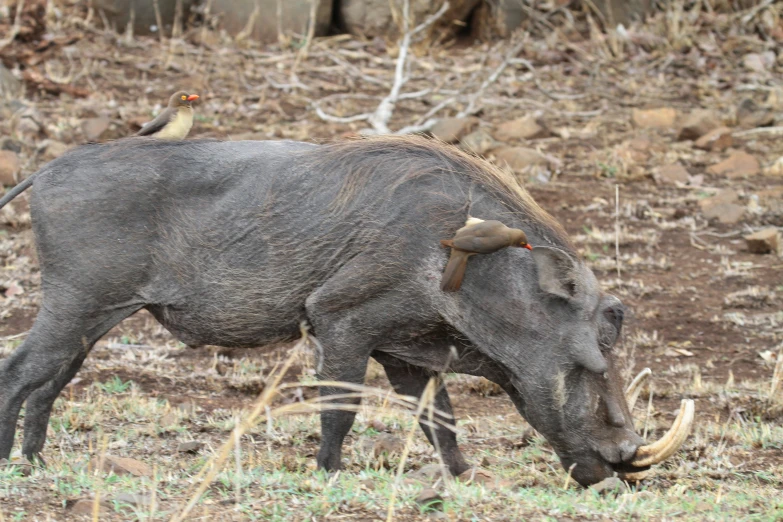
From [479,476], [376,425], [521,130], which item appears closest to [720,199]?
[521,130]

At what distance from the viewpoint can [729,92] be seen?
1116 cm

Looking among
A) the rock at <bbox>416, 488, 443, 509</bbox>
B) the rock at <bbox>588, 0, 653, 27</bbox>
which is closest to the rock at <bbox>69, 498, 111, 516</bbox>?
the rock at <bbox>416, 488, 443, 509</bbox>

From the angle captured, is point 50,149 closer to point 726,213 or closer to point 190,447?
point 190,447

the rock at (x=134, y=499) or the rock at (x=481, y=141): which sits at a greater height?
the rock at (x=134, y=499)

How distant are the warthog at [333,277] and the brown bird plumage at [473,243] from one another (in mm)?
72

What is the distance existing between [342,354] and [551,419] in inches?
30.2

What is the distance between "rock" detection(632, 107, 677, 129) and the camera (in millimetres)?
10234

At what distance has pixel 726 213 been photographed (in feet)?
27.3

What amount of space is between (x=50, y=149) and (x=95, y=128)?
451 mm

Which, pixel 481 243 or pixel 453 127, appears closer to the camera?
pixel 481 243

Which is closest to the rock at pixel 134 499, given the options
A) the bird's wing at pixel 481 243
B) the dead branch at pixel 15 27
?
the bird's wing at pixel 481 243

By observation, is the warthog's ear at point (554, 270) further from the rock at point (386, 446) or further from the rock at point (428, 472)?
the rock at point (386, 446)

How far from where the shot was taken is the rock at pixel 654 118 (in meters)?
10.2

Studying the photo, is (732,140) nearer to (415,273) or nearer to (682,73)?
(682,73)
